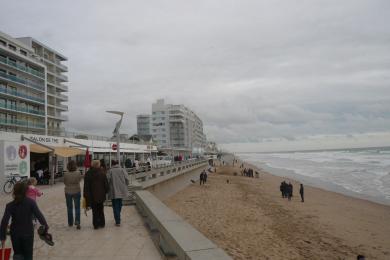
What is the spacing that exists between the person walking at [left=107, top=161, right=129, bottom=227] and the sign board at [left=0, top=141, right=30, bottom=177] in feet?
29.1

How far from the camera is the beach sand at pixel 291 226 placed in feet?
36.9

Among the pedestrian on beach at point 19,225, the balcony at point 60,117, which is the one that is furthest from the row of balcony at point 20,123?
the pedestrian on beach at point 19,225

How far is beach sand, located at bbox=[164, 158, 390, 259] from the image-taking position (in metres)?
11.3

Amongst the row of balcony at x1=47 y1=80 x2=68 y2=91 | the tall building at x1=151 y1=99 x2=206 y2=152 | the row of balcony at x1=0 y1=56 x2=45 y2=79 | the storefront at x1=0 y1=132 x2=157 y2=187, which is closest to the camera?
the storefront at x1=0 y1=132 x2=157 y2=187

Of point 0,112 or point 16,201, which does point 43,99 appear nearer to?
point 0,112

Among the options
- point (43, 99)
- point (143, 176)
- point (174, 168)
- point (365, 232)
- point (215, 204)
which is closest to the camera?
point (365, 232)

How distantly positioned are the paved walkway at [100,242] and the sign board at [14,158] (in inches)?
286

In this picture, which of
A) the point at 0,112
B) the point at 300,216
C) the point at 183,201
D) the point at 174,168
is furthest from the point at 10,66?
the point at 300,216

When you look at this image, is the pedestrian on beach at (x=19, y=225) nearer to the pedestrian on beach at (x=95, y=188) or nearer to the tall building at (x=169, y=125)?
the pedestrian on beach at (x=95, y=188)

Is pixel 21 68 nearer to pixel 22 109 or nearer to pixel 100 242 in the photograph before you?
pixel 22 109

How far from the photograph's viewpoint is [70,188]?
7.40 m

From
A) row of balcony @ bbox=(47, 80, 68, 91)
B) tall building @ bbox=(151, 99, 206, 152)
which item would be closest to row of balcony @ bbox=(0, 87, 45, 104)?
row of balcony @ bbox=(47, 80, 68, 91)

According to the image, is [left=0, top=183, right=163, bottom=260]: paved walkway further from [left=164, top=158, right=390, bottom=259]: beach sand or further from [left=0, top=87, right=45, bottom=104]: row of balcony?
[left=0, top=87, right=45, bottom=104]: row of balcony

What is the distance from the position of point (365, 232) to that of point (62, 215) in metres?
12.7
